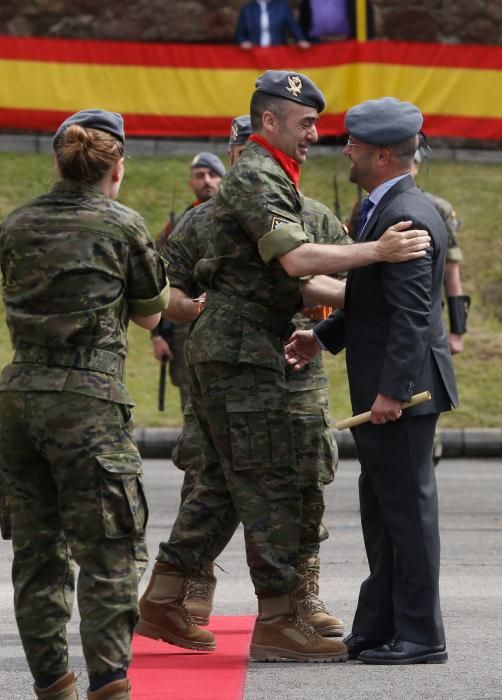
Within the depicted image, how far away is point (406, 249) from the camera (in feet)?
19.7

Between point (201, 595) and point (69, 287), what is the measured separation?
6.86ft

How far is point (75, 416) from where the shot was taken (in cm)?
511


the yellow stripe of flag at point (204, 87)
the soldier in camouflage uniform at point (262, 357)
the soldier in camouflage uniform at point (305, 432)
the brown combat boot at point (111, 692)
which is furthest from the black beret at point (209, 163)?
the yellow stripe of flag at point (204, 87)

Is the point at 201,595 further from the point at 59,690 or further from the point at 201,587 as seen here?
the point at 59,690

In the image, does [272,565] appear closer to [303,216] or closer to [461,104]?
[303,216]

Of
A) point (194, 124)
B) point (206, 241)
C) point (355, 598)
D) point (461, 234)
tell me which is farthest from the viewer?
point (194, 124)

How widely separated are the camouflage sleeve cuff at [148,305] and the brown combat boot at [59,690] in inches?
43.0

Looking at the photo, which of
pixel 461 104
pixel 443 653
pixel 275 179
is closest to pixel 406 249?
pixel 275 179

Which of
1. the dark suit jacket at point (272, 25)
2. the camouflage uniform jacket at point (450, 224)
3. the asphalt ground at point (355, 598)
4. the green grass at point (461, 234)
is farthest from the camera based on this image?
the dark suit jacket at point (272, 25)

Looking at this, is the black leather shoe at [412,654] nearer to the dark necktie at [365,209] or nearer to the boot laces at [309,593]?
the boot laces at [309,593]

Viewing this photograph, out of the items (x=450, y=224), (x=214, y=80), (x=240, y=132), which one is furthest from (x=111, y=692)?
(x=214, y=80)

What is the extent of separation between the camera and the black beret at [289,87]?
6.32 meters

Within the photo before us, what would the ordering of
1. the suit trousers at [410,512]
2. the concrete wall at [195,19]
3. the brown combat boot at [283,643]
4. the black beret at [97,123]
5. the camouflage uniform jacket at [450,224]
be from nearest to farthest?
1. the black beret at [97,123]
2. the suit trousers at [410,512]
3. the brown combat boot at [283,643]
4. the camouflage uniform jacket at [450,224]
5. the concrete wall at [195,19]

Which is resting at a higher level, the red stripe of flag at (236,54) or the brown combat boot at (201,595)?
the red stripe of flag at (236,54)
